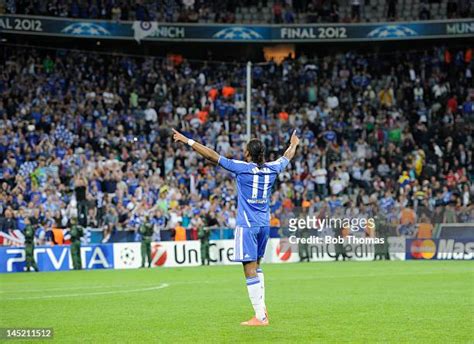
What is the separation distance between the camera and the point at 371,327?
1150 cm

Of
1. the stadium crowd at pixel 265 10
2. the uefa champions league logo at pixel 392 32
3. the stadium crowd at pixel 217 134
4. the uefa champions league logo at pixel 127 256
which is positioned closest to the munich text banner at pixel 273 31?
the uefa champions league logo at pixel 392 32

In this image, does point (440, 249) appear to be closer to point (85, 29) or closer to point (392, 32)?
point (392, 32)

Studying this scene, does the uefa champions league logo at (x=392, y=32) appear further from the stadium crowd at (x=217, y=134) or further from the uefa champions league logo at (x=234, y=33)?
the uefa champions league logo at (x=234, y=33)

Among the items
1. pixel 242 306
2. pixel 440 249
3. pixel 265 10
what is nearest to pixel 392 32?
pixel 265 10

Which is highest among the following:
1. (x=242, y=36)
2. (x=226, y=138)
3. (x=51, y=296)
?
(x=242, y=36)

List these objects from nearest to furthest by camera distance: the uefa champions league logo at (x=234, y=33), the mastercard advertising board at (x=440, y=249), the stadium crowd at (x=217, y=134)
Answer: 1. the mastercard advertising board at (x=440, y=249)
2. the stadium crowd at (x=217, y=134)
3. the uefa champions league logo at (x=234, y=33)

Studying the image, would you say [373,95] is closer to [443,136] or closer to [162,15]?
[443,136]

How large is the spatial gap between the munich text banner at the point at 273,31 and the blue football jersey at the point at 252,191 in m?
28.2

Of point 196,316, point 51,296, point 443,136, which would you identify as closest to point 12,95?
point 443,136

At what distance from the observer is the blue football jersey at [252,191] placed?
12.0 m

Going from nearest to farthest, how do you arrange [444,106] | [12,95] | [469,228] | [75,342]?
[75,342]
[469,228]
[12,95]
[444,106]

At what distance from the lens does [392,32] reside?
40906 millimetres

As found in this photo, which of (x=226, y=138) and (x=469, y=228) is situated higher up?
(x=226, y=138)

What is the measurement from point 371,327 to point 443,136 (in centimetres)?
2715
